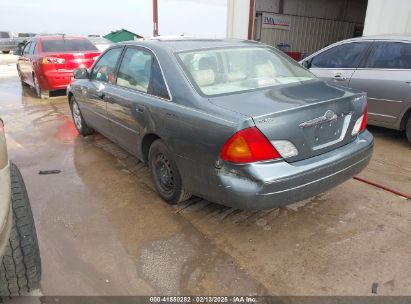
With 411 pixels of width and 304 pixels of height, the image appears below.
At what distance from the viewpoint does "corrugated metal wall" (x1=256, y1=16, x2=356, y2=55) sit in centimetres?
1345

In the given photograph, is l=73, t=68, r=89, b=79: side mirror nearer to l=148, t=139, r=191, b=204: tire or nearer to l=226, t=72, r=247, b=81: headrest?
l=148, t=139, r=191, b=204: tire

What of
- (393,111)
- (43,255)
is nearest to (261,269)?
(43,255)

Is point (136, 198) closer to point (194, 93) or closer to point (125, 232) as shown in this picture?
point (125, 232)

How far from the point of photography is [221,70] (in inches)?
125

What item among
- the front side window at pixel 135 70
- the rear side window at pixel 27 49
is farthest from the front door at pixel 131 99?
the rear side window at pixel 27 49

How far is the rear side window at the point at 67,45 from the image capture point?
351 inches

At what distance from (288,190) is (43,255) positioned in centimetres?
193

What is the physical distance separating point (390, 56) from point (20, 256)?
5.04 meters

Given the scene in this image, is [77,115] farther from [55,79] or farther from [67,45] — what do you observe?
[67,45]

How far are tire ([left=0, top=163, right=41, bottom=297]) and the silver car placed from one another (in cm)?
463

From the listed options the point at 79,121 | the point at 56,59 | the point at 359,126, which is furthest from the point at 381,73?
the point at 56,59

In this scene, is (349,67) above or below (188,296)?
above

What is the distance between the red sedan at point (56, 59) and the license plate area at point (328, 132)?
24.0 feet

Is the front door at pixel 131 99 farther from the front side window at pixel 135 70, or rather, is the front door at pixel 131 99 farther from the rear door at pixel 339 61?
the rear door at pixel 339 61
